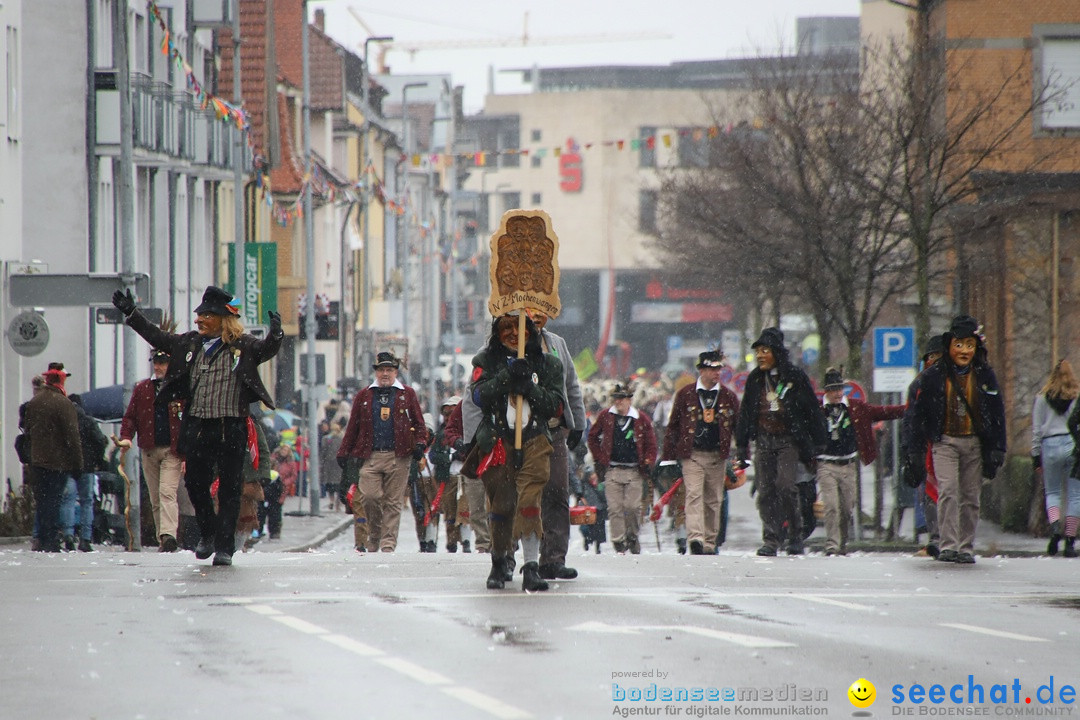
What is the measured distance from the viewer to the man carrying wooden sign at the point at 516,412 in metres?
10.9

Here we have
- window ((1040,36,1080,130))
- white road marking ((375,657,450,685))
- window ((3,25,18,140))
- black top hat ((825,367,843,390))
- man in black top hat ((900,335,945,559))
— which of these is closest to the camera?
white road marking ((375,657,450,685))

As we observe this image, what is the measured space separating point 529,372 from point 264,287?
23.7 m

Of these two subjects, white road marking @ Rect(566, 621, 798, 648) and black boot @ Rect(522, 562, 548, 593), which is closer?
white road marking @ Rect(566, 621, 798, 648)

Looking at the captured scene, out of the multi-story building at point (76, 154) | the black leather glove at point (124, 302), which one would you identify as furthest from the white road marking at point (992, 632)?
the multi-story building at point (76, 154)

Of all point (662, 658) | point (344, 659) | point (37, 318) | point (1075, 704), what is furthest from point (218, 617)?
point (37, 318)

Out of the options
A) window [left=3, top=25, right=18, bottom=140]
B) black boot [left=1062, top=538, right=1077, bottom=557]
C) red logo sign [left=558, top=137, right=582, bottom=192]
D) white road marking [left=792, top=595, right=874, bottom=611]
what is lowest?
black boot [left=1062, top=538, right=1077, bottom=557]

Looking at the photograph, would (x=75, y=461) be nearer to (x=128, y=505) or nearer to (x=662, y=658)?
(x=128, y=505)

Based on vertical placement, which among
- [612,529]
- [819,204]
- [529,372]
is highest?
[819,204]

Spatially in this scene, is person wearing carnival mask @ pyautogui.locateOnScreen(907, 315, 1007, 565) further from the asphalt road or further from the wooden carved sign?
the wooden carved sign

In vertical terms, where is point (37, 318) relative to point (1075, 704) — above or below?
above

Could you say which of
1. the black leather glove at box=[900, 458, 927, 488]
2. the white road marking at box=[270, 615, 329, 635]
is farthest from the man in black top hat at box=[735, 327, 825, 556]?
the white road marking at box=[270, 615, 329, 635]

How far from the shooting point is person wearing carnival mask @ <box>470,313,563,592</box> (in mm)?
10852

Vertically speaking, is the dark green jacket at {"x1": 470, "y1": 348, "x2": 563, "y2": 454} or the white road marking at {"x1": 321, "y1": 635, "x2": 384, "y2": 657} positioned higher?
the dark green jacket at {"x1": 470, "y1": 348, "x2": 563, "y2": 454}

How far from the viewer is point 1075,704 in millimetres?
7391
